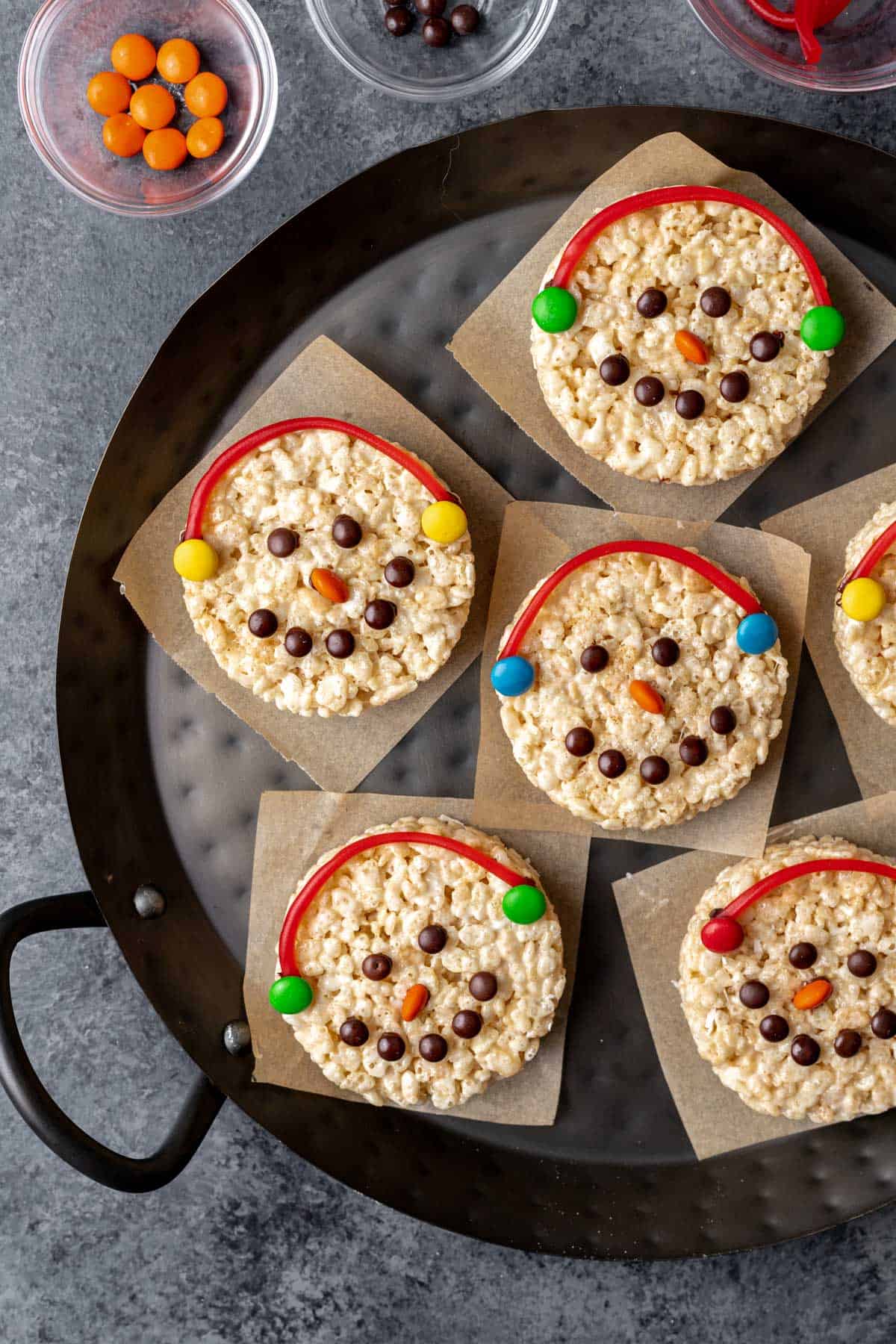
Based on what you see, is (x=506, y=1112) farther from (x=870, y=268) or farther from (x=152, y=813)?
(x=870, y=268)

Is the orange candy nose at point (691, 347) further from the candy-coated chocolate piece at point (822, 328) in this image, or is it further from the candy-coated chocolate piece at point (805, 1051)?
the candy-coated chocolate piece at point (805, 1051)

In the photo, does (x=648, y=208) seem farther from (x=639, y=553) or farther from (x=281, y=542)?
(x=281, y=542)

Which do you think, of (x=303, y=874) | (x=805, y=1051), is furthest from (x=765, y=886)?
(x=303, y=874)

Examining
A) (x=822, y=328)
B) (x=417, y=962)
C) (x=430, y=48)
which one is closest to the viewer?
(x=822, y=328)

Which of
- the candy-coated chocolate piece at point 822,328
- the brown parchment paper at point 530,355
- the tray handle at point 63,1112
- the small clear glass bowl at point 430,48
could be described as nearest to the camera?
the tray handle at point 63,1112

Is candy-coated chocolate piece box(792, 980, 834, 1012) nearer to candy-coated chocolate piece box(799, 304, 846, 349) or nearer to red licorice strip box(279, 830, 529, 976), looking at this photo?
red licorice strip box(279, 830, 529, 976)

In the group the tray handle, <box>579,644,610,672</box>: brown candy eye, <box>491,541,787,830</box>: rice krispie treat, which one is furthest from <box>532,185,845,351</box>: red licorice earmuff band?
the tray handle

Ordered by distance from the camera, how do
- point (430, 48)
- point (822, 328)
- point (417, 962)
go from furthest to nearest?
point (430, 48) → point (417, 962) → point (822, 328)

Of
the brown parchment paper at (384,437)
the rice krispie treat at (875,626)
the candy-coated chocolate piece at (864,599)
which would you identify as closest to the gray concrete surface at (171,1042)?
the brown parchment paper at (384,437)

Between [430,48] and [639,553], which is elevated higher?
[430,48]
